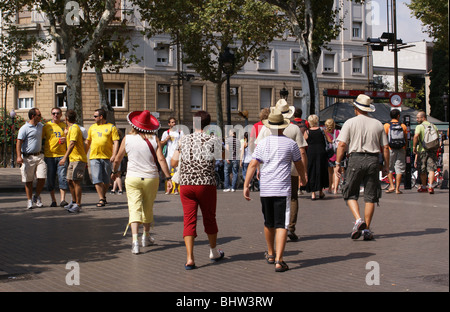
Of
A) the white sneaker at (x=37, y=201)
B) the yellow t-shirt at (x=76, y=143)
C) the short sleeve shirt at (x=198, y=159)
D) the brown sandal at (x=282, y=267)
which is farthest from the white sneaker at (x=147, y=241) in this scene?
the white sneaker at (x=37, y=201)

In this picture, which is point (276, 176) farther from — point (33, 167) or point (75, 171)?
point (33, 167)

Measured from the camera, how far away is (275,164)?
24.5ft

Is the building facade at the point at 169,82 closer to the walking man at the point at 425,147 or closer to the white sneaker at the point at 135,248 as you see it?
the walking man at the point at 425,147

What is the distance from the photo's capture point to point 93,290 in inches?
249

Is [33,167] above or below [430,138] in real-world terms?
below

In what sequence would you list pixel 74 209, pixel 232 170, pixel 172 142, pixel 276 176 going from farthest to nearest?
1. pixel 232 170
2. pixel 172 142
3. pixel 74 209
4. pixel 276 176

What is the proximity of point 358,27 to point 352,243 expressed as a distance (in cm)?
5510

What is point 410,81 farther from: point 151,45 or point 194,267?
point 194,267

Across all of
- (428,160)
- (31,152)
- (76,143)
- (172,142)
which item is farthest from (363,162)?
(172,142)

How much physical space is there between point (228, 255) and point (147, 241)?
1.39 metres

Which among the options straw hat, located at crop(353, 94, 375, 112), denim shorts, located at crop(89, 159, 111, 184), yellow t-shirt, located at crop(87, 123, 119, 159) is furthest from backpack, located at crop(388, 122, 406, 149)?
straw hat, located at crop(353, 94, 375, 112)

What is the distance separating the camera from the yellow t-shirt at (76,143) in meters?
13.5
